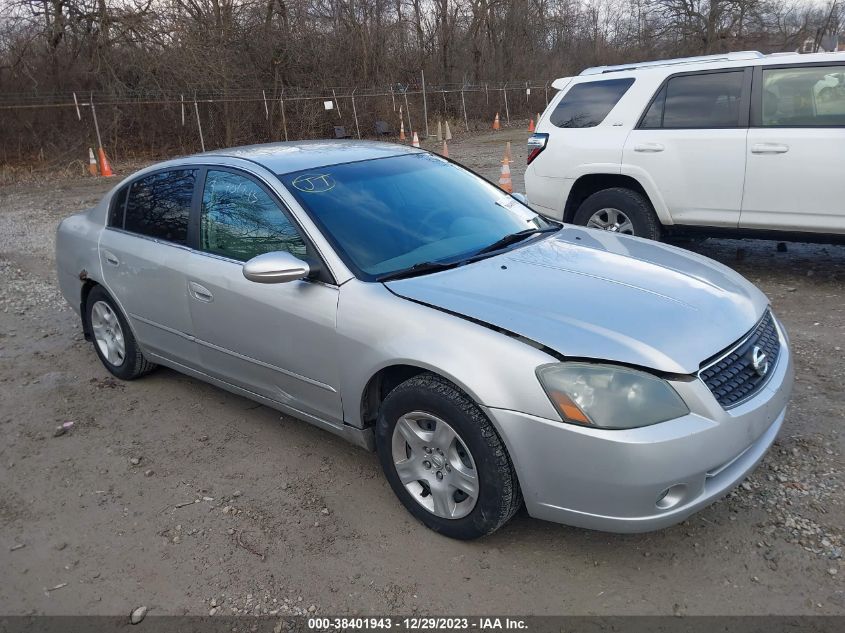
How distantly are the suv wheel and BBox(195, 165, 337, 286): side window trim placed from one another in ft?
11.8

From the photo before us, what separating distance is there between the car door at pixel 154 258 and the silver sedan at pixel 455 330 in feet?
0.06

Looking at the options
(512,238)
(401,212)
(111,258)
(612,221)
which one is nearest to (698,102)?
(612,221)

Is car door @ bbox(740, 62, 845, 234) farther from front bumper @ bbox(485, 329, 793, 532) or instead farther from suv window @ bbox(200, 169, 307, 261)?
suv window @ bbox(200, 169, 307, 261)

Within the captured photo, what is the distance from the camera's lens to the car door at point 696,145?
5.84 metres

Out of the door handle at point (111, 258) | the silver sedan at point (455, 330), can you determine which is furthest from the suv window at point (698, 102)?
the door handle at point (111, 258)

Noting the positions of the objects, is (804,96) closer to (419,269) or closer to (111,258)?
(419,269)

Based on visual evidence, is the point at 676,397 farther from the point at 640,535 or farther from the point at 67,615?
the point at 67,615

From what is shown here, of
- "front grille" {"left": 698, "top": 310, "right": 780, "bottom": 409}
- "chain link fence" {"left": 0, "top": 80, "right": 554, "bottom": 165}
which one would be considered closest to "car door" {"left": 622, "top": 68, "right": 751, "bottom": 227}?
"front grille" {"left": 698, "top": 310, "right": 780, "bottom": 409}

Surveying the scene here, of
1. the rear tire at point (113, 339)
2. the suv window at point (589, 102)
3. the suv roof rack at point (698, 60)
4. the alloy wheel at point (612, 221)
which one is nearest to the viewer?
the rear tire at point (113, 339)

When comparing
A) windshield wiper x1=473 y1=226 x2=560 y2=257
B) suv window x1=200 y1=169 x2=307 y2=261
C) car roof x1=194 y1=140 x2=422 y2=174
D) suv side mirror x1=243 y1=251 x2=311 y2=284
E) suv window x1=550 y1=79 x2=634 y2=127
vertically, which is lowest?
windshield wiper x1=473 y1=226 x2=560 y2=257

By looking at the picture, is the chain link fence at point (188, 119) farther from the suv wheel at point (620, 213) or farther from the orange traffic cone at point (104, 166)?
the suv wheel at point (620, 213)

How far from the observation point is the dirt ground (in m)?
2.62

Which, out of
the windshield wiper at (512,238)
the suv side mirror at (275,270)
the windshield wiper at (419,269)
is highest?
the suv side mirror at (275,270)

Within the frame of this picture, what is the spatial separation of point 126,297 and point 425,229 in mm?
2140
